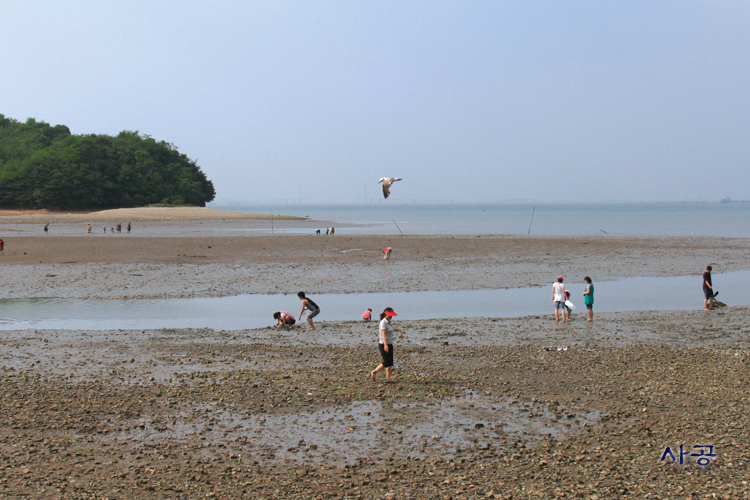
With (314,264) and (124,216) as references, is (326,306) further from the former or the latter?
(124,216)

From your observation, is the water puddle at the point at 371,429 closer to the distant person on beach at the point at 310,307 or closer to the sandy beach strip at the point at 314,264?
the distant person on beach at the point at 310,307

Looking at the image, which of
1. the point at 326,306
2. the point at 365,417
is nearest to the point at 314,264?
the point at 326,306

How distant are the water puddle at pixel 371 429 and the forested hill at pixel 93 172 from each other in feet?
357

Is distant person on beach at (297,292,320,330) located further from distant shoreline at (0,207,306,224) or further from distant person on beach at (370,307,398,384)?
distant shoreline at (0,207,306,224)

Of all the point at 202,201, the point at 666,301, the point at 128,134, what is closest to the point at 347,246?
the point at 666,301

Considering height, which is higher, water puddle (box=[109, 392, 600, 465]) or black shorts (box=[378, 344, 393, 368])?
black shorts (box=[378, 344, 393, 368])

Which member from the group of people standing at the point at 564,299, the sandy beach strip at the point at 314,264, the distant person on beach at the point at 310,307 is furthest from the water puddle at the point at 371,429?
the sandy beach strip at the point at 314,264

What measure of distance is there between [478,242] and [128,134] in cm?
11485

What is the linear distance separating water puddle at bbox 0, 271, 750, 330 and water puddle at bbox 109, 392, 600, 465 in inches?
313

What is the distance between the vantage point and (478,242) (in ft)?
156

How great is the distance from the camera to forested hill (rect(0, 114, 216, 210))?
347 ft

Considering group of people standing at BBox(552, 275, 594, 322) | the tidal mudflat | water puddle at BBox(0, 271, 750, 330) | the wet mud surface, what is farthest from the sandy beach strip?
the wet mud surface

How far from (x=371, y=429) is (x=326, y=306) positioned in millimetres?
11920

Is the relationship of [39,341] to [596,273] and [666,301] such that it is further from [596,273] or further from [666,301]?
[596,273]
